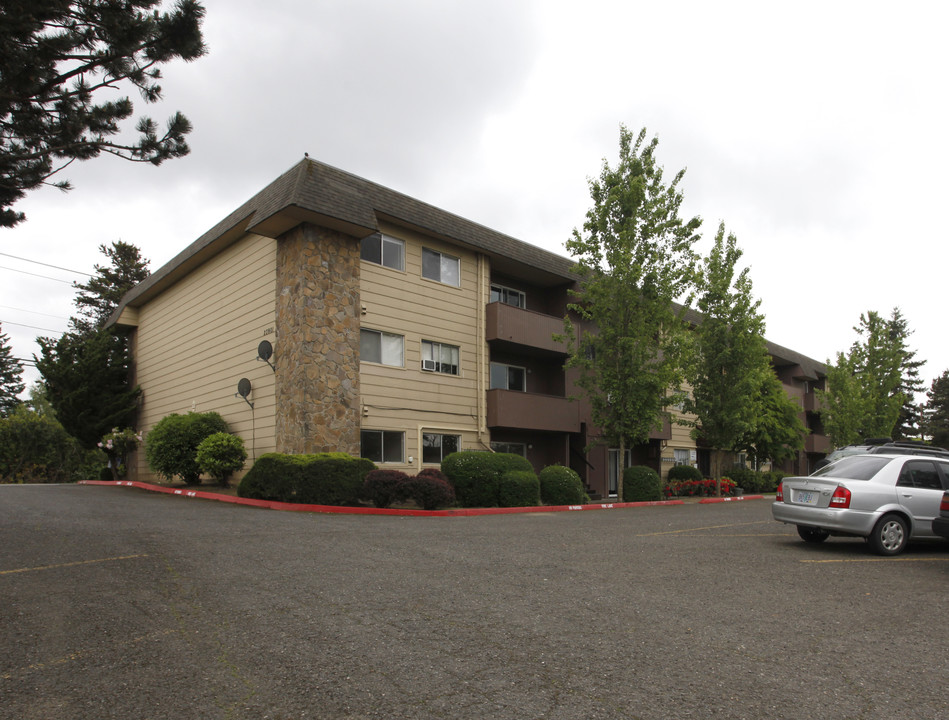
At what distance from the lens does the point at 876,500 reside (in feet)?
34.3

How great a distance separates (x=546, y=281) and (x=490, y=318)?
4.35 meters


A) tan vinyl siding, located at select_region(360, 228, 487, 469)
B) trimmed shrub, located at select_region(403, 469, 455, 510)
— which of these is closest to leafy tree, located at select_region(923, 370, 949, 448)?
tan vinyl siding, located at select_region(360, 228, 487, 469)

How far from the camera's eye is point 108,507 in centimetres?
1477

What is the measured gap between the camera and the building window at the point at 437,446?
2158 cm

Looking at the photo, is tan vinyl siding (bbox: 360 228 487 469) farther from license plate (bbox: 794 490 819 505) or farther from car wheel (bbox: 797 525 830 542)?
license plate (bbox: 794 490 819 505)

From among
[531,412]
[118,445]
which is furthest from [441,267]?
[118,445]

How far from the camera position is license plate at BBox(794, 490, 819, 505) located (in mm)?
10828

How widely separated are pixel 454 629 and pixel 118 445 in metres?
25.7

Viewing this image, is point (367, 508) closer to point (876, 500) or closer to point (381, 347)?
point (381, 347)

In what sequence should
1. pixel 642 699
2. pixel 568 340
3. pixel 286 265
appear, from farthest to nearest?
pixel 568 340 < pixel 286 265 < pixel 642 699

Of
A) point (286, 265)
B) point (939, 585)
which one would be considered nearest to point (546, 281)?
point (286, 265)

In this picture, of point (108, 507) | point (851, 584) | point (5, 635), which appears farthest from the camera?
point (108, 507)

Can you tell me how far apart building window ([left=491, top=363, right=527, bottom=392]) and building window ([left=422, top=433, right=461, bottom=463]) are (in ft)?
9.27

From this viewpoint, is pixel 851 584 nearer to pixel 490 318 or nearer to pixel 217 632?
pixel 217 632
